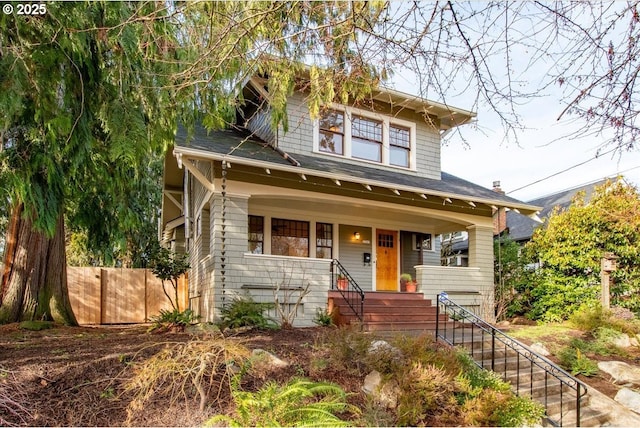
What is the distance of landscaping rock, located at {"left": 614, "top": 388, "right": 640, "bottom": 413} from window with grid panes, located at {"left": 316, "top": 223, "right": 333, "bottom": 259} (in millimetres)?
6901

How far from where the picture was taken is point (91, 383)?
4.32 metres

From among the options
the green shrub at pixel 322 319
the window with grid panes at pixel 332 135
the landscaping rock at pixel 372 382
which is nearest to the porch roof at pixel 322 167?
the window with grid panes at pixel 332 135

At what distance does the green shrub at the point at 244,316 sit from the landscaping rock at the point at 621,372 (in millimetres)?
5730

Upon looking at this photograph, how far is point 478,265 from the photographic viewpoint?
1098 cm

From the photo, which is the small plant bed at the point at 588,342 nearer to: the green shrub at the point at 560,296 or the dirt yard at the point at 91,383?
the green shrub at the point at 560,296

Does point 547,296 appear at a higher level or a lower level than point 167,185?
lower

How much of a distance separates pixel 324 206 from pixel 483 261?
14.3 ft

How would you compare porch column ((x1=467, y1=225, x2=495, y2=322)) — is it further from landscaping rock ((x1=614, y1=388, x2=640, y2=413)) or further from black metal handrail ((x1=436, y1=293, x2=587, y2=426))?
landscaping rock ((x1=614, y1=388, x2=640, y2=413))

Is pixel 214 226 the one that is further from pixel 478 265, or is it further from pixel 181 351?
pixel 478 265

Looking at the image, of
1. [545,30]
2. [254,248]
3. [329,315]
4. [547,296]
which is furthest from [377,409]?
[547,296]

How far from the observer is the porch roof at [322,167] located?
8.15m

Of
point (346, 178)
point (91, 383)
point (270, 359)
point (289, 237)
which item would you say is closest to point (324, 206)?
point (289, 237)

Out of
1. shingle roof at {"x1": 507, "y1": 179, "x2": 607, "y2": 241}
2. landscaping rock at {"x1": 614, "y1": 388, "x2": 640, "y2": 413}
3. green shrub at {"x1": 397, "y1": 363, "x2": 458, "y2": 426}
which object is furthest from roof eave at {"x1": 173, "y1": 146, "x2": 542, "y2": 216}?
shingle roof at {"x1": 507, "y1": 179, "x2": 607, "y2": 241}

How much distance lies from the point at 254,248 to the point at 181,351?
20.6 ft
